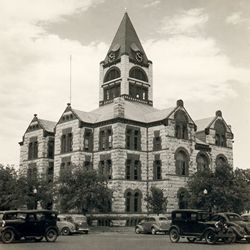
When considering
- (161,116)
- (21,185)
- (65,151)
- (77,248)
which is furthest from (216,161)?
(77,248)

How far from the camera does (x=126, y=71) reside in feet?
234

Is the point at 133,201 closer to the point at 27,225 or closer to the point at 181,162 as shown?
the point at 181,162

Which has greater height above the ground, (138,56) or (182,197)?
(138,56)

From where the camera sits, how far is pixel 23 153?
72.2 meters

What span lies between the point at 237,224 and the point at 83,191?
75.9ft

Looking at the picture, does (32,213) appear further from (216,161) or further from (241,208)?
(216,161)

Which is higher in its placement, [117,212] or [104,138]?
[104,138]

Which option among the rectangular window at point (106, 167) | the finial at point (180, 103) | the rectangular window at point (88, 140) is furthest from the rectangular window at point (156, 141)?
the rectangular window at point (88, 140)

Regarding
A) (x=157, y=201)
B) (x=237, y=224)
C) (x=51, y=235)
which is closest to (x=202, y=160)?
(x=157, y=201)

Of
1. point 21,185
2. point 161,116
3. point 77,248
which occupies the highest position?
point 161,116

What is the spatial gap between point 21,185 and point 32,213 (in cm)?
2683

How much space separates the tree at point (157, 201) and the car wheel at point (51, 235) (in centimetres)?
2578

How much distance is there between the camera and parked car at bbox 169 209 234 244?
100ft

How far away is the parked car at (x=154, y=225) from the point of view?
4291 cm
